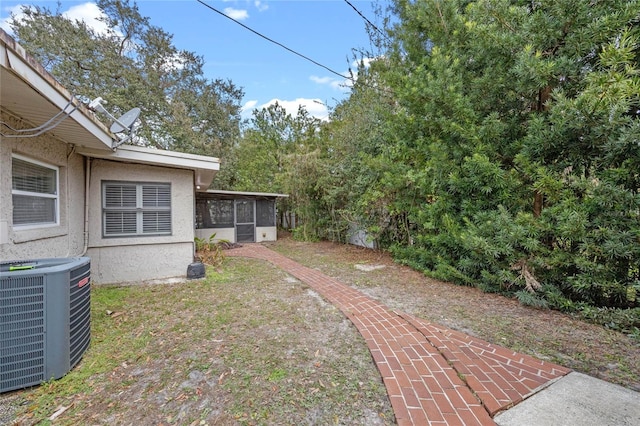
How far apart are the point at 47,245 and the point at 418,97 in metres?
7.15

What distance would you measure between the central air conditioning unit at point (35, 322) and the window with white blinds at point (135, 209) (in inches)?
131

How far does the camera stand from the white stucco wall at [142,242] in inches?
220

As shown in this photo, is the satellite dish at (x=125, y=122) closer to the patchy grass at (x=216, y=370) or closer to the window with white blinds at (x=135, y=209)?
the window with white blinds at (x=135, y=209)

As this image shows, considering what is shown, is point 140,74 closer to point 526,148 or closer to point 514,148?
point 514,148

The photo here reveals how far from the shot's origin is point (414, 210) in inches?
282

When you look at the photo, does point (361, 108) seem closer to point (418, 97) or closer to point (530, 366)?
point (418, 97)

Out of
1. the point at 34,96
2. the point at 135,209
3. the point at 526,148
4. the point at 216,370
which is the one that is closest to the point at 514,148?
the point at 526,148

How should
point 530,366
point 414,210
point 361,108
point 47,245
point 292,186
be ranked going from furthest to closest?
point 292,186 → point 361,108 → point 414,210 → point 47,245 → point 530,366

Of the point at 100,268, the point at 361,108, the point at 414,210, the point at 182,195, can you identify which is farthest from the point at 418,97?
the point at 100,268

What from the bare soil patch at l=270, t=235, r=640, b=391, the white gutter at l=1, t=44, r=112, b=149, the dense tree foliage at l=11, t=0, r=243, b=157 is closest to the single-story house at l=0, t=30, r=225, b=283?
the white gutter at l=1, t=44, r=112, b=149

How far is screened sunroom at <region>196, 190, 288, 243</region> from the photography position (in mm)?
12695

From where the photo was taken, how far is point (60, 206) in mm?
4477

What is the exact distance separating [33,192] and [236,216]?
31.2 ft

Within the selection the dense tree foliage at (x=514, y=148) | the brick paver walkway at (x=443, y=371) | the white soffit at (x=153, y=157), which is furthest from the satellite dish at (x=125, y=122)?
the dense tree foliage at (x=514, y=148)
